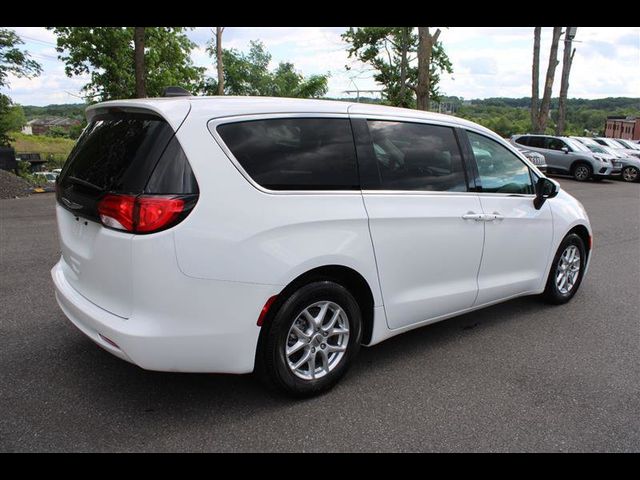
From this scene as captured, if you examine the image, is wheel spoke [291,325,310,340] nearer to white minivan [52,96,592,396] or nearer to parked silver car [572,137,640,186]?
white minivan [52,96,592,396]

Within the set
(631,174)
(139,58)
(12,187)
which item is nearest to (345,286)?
(12,187)

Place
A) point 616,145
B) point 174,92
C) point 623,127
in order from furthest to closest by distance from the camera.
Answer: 1. point 623,127
2. point 616,145
3. point 174,92

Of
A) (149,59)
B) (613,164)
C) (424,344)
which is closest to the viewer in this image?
(424,344)

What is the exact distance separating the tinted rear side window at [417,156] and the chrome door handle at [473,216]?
19cm

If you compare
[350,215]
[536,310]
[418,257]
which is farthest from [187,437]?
[536,310]

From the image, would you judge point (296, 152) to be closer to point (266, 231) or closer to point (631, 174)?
point (266, 231)

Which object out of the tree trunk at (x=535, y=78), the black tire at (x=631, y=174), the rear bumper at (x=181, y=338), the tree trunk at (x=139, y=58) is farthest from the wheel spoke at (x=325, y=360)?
the tree trunk at (x=535, y=78)

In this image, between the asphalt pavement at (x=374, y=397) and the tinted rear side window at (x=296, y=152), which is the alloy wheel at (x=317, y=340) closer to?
the asphalt pavement at (x=374, y=397)

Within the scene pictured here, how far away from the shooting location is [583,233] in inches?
198

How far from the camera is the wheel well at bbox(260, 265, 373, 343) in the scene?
2.79 m

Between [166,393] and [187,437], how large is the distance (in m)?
0.49

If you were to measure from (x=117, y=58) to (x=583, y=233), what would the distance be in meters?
30.4

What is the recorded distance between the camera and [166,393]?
3059mm
